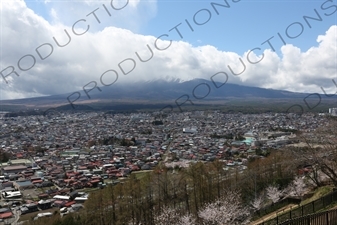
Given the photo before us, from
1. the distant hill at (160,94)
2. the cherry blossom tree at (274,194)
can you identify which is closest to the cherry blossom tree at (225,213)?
the cherry blossom tree at (274,194)

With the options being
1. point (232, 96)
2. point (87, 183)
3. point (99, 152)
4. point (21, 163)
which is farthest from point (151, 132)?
point (232, 96)

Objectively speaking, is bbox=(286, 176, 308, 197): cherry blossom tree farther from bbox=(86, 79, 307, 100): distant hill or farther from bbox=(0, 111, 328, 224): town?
bbox=(86, 79, 307, 100): distant hill

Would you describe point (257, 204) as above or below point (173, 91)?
below

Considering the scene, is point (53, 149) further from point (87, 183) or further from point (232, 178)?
point (232, 178)

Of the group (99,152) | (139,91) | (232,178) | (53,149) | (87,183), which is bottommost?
(232,178)

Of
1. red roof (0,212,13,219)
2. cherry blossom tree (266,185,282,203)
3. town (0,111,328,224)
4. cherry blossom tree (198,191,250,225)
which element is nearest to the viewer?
cherry blossom tree (198,191,250,225)

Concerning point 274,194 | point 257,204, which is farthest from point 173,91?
point 257,204

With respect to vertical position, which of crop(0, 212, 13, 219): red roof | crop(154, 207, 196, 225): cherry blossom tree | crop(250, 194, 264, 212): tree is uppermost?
crop(0, 212, 13, 219): red roof

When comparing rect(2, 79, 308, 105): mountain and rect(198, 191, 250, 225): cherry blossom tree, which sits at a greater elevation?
rect(2, 79, 308, 105): mountain

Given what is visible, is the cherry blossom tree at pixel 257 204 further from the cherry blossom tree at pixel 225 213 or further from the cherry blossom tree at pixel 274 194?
the cherry blossom tree at pixel 274 194

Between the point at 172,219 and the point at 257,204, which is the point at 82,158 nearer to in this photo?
the point at 172,219

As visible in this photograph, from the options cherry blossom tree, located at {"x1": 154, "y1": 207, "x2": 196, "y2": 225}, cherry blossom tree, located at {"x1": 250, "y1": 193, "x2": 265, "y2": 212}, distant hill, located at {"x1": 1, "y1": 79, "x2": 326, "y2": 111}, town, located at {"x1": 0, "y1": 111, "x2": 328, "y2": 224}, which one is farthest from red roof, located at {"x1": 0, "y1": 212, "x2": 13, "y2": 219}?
distant hill, located at {"x1": 1, "y1": 79, "x2": 326, "y2": 111}
